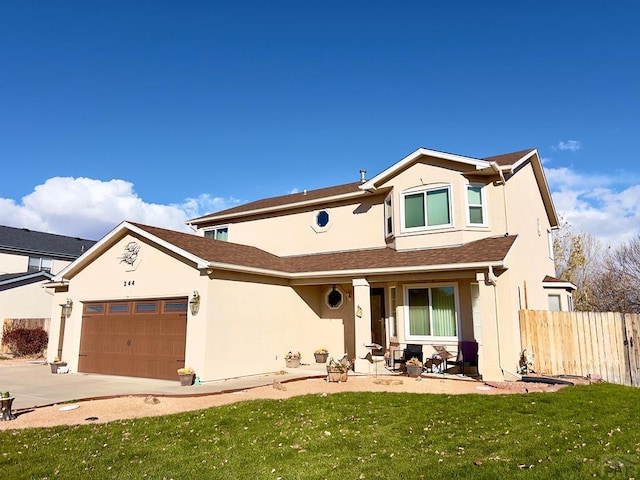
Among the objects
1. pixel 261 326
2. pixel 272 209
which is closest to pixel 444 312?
pixel 261 326

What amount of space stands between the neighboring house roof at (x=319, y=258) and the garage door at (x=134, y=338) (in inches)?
67.8

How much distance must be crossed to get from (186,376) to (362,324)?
552 cm

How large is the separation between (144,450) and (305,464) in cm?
254

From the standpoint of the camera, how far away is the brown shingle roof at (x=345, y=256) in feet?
41.5

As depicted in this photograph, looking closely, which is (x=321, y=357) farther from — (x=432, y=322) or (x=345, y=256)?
(x=432, y=322)

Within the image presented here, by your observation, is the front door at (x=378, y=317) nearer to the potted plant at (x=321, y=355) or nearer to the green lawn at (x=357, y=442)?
the potted plant at (x=321, y=355)

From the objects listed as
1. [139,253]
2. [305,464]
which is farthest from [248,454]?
[139,253]

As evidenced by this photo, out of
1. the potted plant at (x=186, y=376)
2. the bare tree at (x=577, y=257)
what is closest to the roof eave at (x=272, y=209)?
the potted plant at (x=186, y=376)

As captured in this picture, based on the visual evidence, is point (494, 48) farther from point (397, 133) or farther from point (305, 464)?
point (305, 464)

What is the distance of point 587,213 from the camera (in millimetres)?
33438

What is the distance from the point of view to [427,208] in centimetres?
1481

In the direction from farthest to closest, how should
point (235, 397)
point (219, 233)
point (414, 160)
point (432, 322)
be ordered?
point (219, 233) → point (414, 160) → point (432, 322) → point (235, 397)

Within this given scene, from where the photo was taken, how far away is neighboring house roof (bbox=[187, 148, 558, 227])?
14166 millimetres

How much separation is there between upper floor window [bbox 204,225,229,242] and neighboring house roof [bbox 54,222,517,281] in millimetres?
3927
